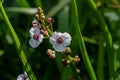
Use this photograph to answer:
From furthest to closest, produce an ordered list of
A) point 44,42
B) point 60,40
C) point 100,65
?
1. point 44,42
2. point 100,65
3. point 60,40

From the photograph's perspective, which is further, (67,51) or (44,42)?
(44,42)

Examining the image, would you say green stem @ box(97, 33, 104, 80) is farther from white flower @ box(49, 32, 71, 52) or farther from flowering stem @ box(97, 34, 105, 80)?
white flower @ box(49, 32, 71, 52)

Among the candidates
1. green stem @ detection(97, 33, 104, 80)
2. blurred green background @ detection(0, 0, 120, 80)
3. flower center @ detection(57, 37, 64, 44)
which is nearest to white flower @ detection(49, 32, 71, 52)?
flower center @ detection(57, 37, 64, 44)

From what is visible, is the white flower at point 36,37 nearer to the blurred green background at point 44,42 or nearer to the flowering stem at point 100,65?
the flowering stem at point 100,65

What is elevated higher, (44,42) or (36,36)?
(36,36)

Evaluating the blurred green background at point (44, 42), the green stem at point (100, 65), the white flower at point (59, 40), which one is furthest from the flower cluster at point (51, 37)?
the blurred green background at point (44, 42)

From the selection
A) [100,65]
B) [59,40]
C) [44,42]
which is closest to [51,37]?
[59,40]

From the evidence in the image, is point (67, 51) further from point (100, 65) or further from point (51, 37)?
point (100, 65)

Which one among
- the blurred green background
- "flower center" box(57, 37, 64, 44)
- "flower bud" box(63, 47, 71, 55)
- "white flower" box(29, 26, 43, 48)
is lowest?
the blurred green background
